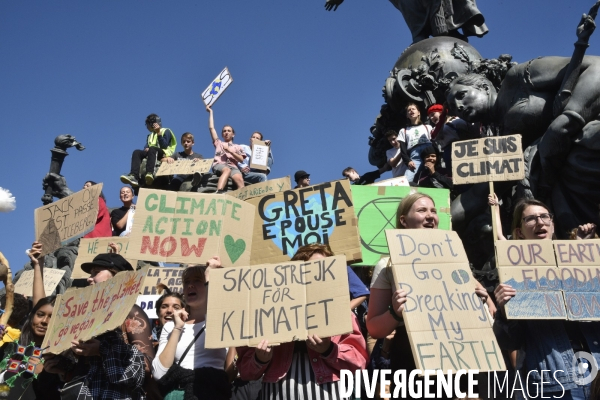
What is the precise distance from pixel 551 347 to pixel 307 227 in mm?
2538

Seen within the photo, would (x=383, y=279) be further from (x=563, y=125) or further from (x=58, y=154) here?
(x=58, y=154)

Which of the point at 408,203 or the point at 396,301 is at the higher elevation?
the point at 408,203

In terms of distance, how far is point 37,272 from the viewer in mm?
6562

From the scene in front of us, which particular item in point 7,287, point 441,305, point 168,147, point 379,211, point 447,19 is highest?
point 447,19

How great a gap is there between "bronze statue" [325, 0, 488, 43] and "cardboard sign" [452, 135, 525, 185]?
8.10m

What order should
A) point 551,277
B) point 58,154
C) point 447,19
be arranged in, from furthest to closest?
point 447,19
point 58,154
point 551,277

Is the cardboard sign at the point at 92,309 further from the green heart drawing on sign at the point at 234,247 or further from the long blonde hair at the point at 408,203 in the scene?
the long blonde hair at the point at 408,203

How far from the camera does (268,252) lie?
657 cm

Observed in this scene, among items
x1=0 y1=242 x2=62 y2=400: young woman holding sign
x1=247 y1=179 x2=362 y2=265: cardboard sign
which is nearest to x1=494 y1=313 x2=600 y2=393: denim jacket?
x1=247 y1=179 x2=362 y2=265: cardboard sign

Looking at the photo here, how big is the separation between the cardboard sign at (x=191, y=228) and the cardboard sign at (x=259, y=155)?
24.2 feet

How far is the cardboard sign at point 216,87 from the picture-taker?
48.0ft

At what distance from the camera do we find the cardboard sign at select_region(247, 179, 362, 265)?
6.27 m

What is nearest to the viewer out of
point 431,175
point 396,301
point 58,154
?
point 396,301

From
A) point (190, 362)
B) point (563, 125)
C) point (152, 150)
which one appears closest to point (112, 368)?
point (190, 362)
